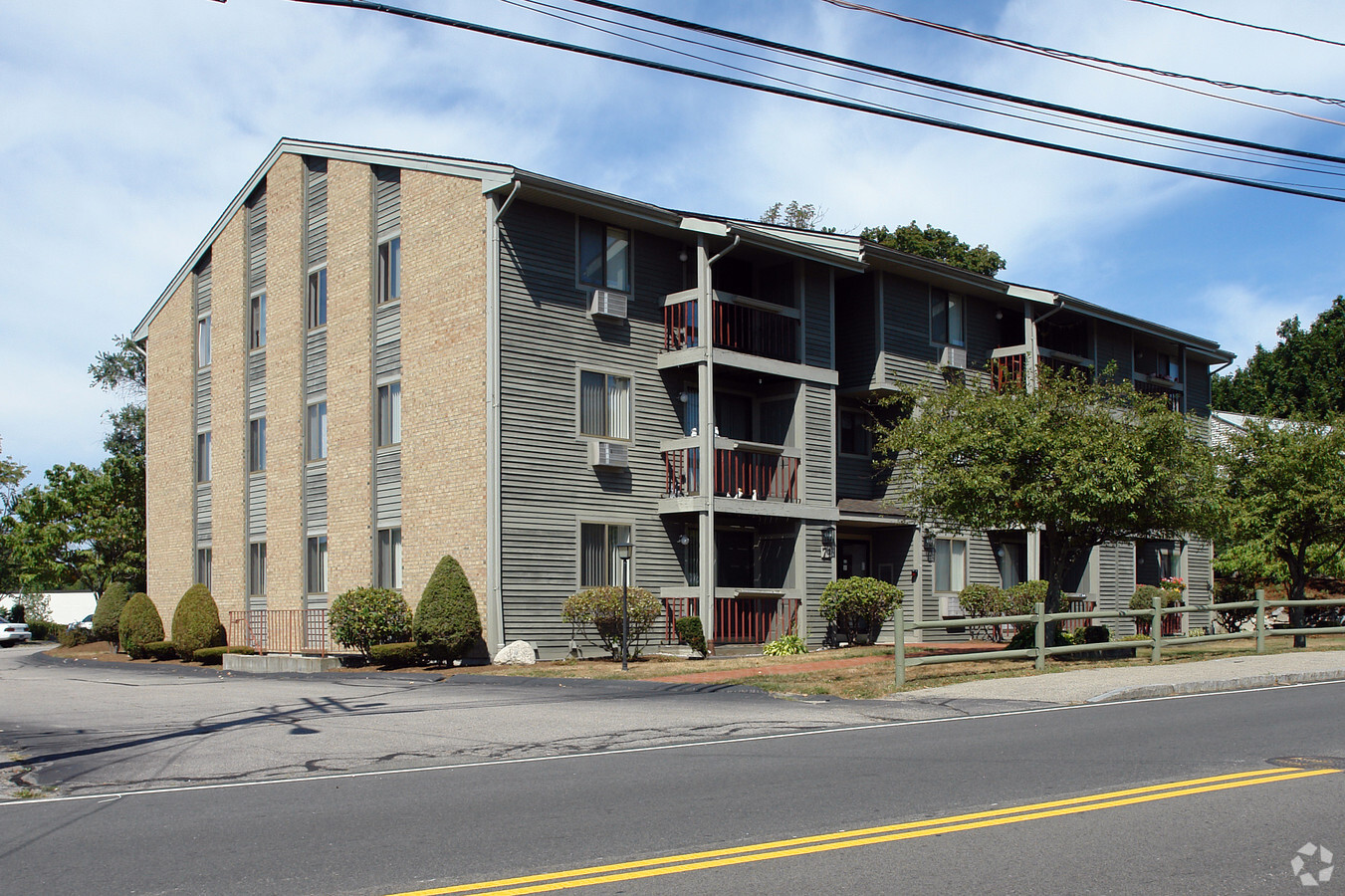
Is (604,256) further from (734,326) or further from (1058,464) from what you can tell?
(1058,464)

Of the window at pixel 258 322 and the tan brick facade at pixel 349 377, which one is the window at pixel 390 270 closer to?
the tan brick facade at pixel 349 377

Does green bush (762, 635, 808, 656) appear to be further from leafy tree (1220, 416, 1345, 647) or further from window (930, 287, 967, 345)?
window (930, 287, 967, 345)

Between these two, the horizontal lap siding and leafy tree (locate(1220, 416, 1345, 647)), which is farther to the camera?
leafy tree (locate(1220, 416, 1345, 647))

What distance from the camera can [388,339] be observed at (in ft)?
88.9

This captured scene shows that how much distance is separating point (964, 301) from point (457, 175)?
14.9 meters

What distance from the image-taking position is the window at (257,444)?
31.7 m

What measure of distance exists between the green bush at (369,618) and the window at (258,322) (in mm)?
10111

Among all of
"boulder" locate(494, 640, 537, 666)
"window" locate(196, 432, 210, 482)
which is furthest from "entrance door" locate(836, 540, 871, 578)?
"window" locate(196, 432, 210, 482)

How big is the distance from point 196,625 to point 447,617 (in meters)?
12.0

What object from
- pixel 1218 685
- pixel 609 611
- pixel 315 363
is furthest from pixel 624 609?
pixel 315 363

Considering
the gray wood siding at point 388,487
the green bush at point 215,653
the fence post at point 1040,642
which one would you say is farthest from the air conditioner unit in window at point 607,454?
the green bush at point 215,653

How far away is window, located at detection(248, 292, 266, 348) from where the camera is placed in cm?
3212

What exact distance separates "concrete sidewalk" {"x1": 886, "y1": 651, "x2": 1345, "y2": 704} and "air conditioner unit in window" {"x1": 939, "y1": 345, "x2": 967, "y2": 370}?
12.9 meters

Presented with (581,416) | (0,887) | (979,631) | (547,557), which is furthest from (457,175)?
(0,887)
